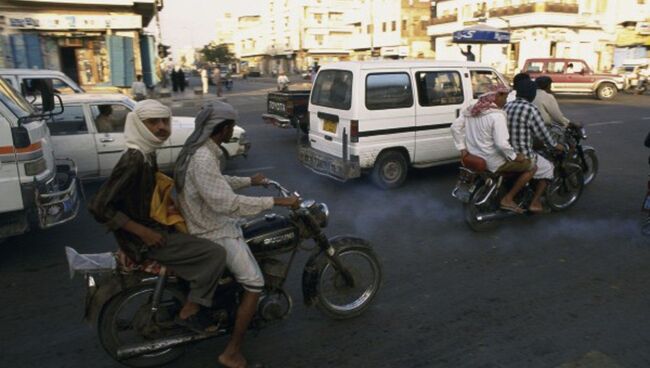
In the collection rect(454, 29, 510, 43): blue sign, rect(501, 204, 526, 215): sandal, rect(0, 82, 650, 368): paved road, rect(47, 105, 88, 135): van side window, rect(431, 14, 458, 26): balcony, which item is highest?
rect(431, 14, 458, 26): balcony

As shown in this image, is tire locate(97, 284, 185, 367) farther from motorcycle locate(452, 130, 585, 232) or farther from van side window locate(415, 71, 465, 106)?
van side window locate(415, 71, 465, 106)

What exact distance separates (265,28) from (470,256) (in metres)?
91.7

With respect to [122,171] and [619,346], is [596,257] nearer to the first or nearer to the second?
[619,346]

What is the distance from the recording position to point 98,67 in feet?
81.9

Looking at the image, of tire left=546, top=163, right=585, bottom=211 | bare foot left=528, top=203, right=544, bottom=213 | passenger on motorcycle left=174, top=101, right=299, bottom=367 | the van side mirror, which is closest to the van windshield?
the van side mirror

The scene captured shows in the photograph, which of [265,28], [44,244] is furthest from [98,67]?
[265,28]

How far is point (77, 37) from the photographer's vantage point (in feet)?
79.6

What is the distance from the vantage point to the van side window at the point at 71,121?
23.6 feet

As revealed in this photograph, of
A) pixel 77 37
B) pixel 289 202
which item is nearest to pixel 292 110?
pixel 289 202

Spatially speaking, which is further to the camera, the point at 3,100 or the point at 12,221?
the point at 3,100

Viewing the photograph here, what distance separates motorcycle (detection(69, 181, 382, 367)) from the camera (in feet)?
9.61

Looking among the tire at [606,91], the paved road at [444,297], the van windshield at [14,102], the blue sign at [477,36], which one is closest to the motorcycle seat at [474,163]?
the paved road at [444,297]

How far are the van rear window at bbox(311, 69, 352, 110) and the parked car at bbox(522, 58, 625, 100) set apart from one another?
59.3 ft

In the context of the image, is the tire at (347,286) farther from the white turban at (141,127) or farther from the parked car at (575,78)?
the parked car at (575,78)
